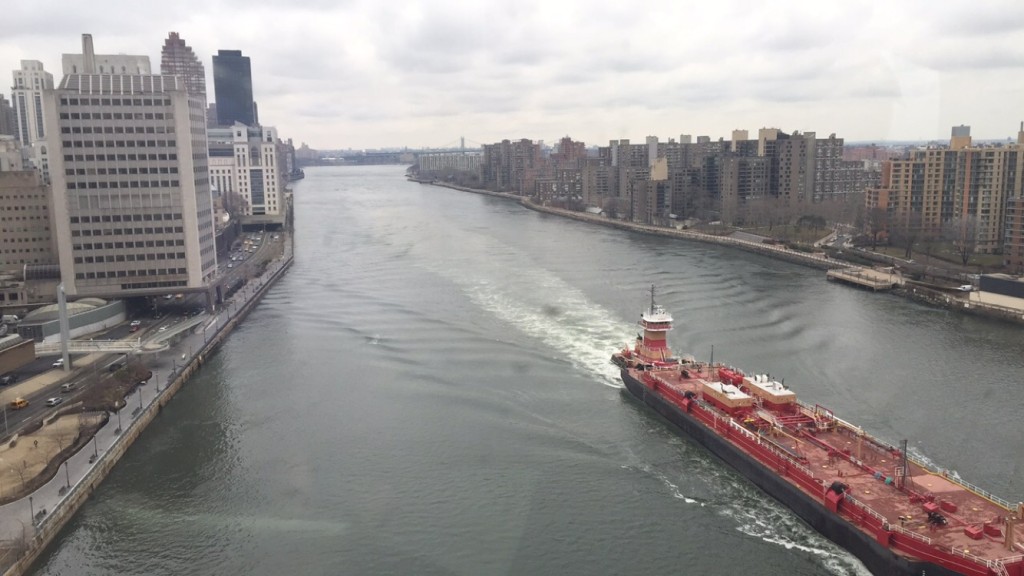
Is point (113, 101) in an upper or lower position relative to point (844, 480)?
upper

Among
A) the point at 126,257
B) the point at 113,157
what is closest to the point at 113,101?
the point at 113,157

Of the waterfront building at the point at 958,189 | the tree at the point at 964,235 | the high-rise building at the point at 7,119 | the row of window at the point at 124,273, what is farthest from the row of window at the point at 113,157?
the high-rise building at the point at 7,119

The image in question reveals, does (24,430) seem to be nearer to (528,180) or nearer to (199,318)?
(199,318)

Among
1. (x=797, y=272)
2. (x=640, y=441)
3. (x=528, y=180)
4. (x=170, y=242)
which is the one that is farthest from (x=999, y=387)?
(x=528, y=180)

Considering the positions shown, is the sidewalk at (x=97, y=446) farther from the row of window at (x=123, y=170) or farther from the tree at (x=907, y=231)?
the tree at (x=907, y=231)

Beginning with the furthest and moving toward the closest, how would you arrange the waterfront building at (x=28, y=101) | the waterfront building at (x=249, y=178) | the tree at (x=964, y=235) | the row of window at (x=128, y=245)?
the waterfront building at (x=28, y=101), the waterfront building at (x=249, y=178), the tree at (x=964, y=235), the row of window at (x=128, y=245)

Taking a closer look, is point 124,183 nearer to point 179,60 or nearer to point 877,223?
point 877,223

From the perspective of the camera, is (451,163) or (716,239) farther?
(451,163)

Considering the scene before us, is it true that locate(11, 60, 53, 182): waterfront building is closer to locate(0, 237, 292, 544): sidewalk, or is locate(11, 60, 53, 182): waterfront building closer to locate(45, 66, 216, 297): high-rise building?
locate(45, 66, 216, 297): high-rise building
